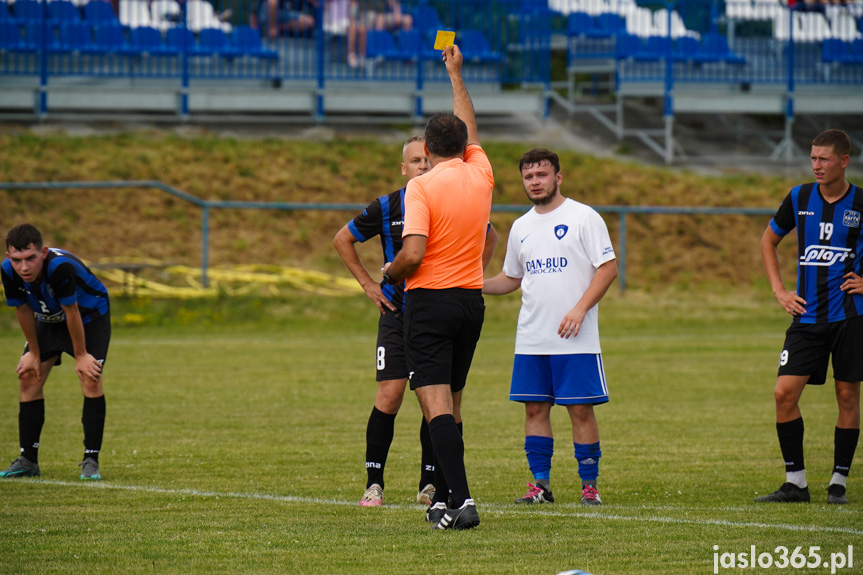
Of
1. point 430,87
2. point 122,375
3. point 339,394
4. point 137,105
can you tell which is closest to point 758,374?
point 339,394

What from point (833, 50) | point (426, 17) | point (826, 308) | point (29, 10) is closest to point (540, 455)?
point (826, 308)

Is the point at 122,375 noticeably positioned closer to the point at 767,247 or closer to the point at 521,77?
the point at 767,247

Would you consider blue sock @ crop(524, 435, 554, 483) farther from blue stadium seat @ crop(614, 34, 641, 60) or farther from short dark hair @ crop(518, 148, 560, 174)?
blue stadium seat @ crop(614, 34, 641, 60)

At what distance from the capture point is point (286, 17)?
24500 mm

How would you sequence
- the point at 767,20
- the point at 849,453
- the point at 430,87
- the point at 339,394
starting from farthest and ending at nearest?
the point at 767,20, the point at 430,87, the point at 339,394, the point at 849,453

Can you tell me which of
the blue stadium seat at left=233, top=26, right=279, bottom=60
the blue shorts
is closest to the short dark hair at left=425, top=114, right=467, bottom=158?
the blue shorts

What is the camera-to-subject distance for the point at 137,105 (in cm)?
2288

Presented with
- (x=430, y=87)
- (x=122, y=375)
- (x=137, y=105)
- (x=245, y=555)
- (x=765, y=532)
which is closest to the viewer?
(x=245, y=555)

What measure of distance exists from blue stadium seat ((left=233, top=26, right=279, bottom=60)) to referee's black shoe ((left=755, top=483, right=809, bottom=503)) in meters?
19.0

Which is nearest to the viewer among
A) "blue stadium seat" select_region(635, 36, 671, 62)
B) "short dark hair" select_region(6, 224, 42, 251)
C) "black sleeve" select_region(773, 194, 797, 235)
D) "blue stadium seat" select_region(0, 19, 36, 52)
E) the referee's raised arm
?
the referee's raised arm

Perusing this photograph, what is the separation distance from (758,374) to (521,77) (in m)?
13.5

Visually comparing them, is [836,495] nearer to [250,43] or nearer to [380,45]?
[380,45]

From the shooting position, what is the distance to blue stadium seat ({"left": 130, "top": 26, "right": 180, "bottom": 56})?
22.9 metres

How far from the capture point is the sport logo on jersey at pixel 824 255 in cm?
658
